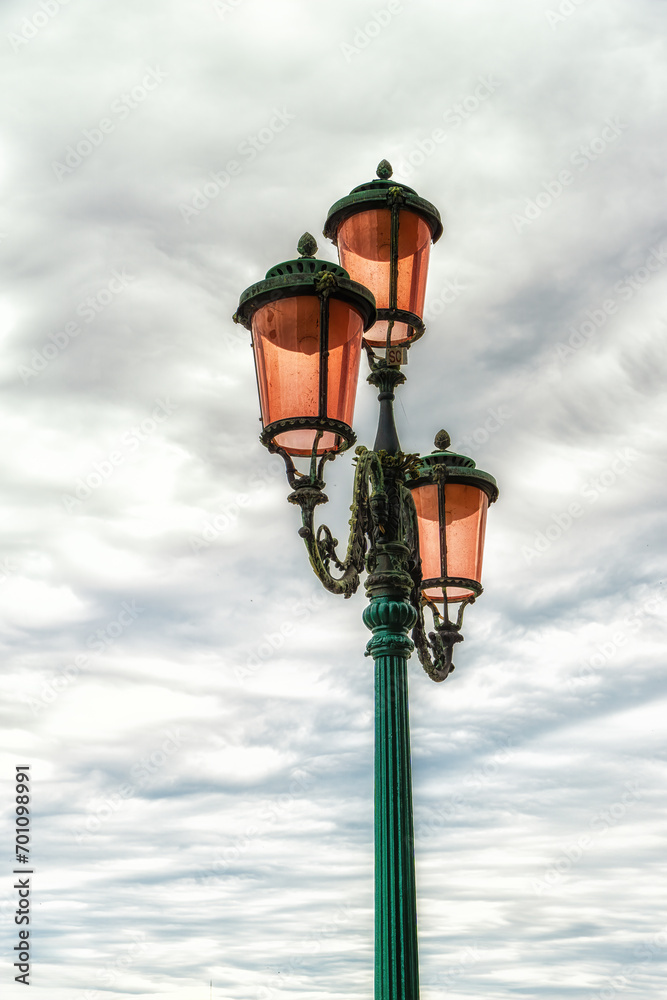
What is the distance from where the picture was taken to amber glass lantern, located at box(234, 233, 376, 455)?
5746 mm

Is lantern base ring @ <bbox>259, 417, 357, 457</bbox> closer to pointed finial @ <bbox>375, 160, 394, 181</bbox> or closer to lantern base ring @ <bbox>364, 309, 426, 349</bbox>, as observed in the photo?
lantern base ring @ <bbox>364, 309, 426, 349</bbox>

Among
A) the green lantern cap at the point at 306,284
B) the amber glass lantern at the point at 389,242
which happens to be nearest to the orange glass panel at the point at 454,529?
the amber glass lantern at the point at 389,242

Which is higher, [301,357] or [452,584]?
[301,357]

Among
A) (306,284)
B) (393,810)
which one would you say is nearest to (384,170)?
(306,284)

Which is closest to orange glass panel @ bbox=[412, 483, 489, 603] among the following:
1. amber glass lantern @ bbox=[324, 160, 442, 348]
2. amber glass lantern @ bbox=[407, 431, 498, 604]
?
amber glass lantern @ bbox=[407, 431, 498, 604]

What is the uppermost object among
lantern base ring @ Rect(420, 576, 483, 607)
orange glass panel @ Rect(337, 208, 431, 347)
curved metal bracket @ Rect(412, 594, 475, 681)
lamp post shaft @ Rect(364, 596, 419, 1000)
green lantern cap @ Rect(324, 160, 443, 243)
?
green lantern cap @ Rect(324, 160, 443, 243)

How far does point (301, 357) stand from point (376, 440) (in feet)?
2.92

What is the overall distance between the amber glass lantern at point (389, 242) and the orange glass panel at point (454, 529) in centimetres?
106

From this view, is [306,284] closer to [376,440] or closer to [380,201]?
[376,440]

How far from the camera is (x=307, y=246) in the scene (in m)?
6.01

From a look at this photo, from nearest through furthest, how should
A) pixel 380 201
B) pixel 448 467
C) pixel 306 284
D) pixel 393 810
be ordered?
1. pixel 393 810
2. pixel 306 284
3. pixel 380 201
4. pixel 448 467

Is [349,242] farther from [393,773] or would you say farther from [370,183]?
[393,773]

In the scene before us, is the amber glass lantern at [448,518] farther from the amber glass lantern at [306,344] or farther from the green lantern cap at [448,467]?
the amber glass lantern at [306,344]

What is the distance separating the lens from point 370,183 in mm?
6992
